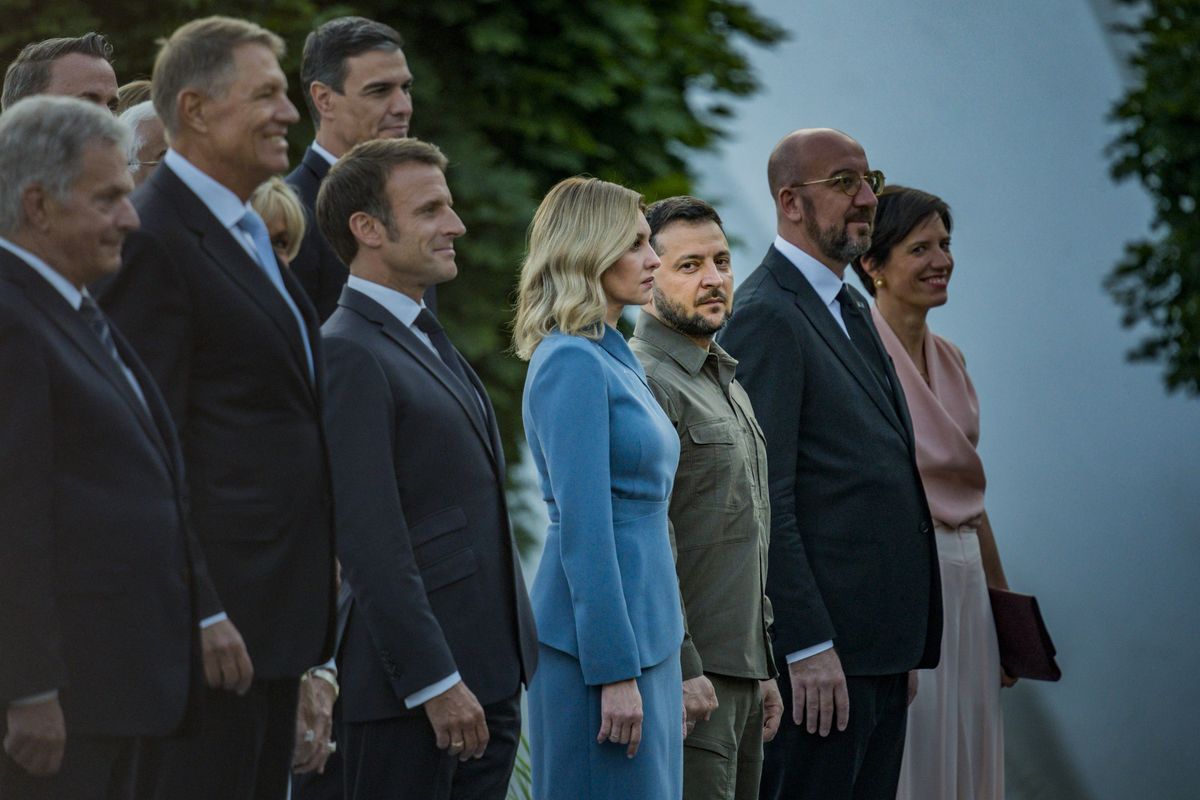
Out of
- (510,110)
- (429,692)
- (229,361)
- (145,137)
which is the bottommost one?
(429,692)

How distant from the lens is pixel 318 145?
3.36 metres

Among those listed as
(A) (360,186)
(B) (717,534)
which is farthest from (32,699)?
(B) (717,534)

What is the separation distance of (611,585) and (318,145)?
3.43 feet

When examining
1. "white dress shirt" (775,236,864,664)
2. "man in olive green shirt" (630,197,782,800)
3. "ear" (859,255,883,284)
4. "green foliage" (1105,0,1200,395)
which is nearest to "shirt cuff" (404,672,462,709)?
"man in olive green shirt" (630,197,782,800)

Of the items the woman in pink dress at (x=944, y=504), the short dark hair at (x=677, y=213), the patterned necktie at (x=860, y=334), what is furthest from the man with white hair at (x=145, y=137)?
the woman in pink dress at (x=944, y=504)

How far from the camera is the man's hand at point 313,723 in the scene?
2686 mm

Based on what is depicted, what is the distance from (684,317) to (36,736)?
1.75m

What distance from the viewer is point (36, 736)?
2051mm

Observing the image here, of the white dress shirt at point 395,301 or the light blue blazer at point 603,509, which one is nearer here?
the white dress shirt at point 395,301

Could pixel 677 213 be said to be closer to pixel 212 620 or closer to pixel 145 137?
pixel 145 137

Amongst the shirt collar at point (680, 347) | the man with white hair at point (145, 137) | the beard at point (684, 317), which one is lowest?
the shirt collar at point (680, 347)

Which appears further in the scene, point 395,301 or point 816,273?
point 816,273

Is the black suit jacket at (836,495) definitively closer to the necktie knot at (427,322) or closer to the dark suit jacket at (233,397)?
the necktie knot at (427,322)

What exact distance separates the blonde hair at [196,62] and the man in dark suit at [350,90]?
33.3 inches
